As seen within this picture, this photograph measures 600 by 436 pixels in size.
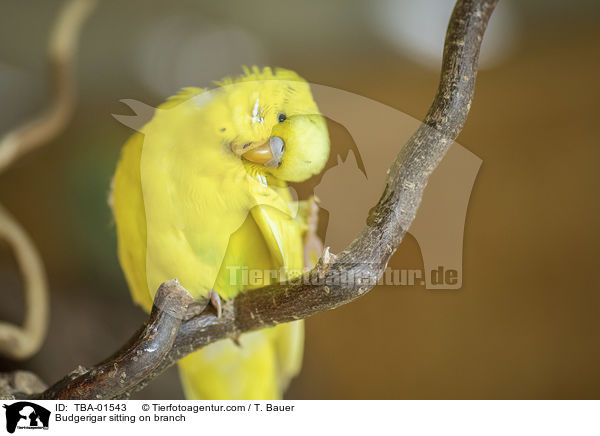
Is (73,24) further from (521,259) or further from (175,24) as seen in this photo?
(521,259)

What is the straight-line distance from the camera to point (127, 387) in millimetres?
381

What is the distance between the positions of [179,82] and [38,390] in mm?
320

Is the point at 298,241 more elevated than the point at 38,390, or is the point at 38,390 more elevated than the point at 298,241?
the point at 298,241

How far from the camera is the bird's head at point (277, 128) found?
32cm

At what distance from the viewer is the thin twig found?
0.67m

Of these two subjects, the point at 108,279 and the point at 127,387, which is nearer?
the point at 127,387

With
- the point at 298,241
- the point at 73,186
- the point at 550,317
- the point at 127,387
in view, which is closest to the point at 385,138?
the point at 298,241

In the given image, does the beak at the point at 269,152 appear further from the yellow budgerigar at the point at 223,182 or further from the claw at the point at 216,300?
the claw at the point at 216,300
